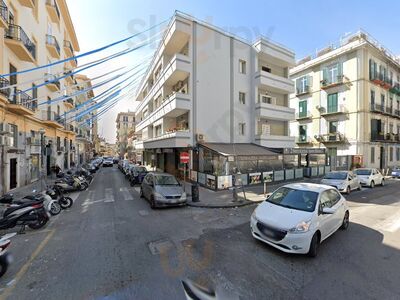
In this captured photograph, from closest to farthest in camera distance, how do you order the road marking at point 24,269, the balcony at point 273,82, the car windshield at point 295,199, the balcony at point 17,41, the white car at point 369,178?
the road marking at point 24,269 → the car windshield at point 295,199 → the balcony at point 17,41 → the white car at point 369,178 → the balcony at point 273,82

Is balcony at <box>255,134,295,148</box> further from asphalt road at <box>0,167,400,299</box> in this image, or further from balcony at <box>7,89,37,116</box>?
balcony at <box>7,89,37,116</box>

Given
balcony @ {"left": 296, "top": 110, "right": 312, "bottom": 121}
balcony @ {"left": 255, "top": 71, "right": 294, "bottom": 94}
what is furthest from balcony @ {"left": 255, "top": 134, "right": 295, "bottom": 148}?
balcony @ {"left": 296, "top": 110, "right": 312, "bottom": 121}

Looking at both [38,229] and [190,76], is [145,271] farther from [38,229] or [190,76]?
[190,76]

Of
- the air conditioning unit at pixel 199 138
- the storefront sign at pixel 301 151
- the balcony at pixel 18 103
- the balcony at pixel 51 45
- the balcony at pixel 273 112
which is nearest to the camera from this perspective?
the balcony at pixel 18 103

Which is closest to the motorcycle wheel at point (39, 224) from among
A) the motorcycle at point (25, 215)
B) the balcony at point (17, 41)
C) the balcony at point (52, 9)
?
the motorcycle at point (25, 215)

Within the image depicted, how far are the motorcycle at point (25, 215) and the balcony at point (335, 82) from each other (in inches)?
1127

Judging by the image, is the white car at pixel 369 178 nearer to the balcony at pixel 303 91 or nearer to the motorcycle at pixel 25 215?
the balcony at pixel 303 91

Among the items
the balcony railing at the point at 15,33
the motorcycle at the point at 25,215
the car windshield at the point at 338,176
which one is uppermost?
the balcony railing at the point at 15,33

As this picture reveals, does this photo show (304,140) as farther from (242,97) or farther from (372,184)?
(242,97)

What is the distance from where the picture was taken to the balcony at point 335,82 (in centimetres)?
2289

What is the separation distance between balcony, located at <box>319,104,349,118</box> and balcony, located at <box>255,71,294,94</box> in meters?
8.36

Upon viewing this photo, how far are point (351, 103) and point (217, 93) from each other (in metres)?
17.0

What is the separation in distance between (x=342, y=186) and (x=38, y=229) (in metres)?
14.4

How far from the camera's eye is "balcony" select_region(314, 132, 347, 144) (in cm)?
2330
